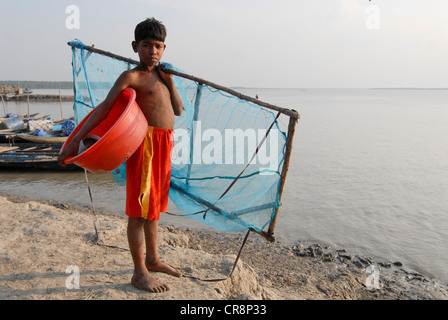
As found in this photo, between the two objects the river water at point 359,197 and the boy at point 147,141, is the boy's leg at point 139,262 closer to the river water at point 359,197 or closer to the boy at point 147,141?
the boy at point 147,141

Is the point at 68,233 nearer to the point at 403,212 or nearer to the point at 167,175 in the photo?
the point at 167,175

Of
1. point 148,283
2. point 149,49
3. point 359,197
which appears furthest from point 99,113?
point 359,197

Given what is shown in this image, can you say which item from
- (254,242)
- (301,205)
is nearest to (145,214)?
(254,242)

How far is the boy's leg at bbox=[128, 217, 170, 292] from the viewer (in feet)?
7.06

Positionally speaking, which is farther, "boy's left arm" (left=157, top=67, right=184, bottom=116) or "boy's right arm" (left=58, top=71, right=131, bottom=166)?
"boy's left arm" (left=157, top=67, right=184, bottom=116)

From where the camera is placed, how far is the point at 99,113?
6.49 ft

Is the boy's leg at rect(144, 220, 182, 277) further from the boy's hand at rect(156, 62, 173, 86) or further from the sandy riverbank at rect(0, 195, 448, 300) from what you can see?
the boy's hand at rect(156, 62, 173, 86)

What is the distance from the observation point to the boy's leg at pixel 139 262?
215 centimetres

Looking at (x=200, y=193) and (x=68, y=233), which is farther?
(x=68, y=233)

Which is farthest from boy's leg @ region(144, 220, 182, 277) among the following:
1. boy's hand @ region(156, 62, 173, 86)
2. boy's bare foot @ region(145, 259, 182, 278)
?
boy's hand @ region(156, 62, 173, 86)

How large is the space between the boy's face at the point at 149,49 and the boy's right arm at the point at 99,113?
0.52ft

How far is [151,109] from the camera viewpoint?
2125mm

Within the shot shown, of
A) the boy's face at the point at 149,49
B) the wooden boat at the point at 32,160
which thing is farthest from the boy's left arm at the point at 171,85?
the wooden boat at the point at 32,160
